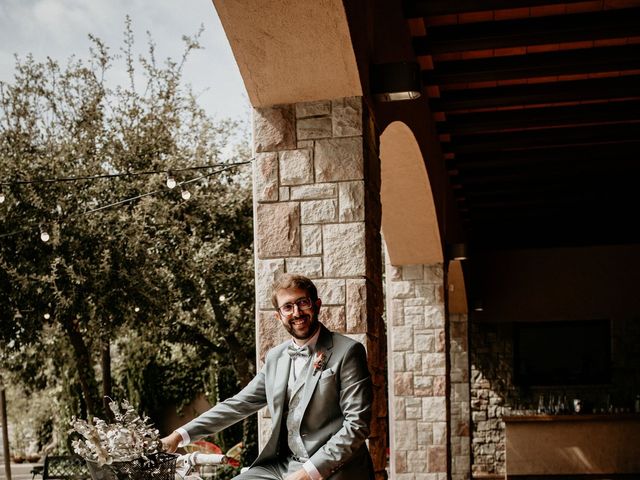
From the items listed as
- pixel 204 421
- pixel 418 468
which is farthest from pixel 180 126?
pixel 204 421

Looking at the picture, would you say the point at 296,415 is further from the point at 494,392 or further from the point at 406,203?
the point at 494,392

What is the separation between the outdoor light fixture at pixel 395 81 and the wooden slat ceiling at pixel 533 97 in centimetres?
93

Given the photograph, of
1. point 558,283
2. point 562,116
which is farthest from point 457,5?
point 558,283

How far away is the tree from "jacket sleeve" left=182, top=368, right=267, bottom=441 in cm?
643

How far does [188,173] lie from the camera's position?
10156 millimetres

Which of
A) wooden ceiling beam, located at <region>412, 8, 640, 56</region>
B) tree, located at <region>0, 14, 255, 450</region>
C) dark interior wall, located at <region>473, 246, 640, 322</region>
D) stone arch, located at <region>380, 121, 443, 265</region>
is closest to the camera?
→ wooden ceiling beam, located at <region>412, 8, 640, 56</region>

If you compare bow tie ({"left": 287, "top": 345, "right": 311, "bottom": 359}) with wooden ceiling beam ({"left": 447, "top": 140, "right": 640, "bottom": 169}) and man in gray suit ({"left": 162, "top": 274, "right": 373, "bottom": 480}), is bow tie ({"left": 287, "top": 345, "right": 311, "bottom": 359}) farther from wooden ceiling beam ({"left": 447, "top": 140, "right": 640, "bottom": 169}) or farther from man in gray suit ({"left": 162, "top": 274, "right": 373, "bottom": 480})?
wooden ceiling beam ({"left": 447, "top": 140, "right": 640, "bottom": 169})

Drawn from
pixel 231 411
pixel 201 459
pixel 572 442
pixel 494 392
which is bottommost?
pixel 572 442

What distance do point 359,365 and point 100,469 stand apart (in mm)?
828

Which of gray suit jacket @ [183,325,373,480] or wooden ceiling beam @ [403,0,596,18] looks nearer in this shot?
gray suit jacket @ [183,325,373,480]

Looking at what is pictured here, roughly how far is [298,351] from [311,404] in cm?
18

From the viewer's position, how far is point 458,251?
7.77 metres

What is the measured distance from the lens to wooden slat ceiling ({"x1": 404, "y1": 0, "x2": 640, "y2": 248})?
479cm

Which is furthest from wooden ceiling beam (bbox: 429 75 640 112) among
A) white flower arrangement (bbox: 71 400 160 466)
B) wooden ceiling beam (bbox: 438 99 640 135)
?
white flower arrangement (bbox: 71 400 160 466)
